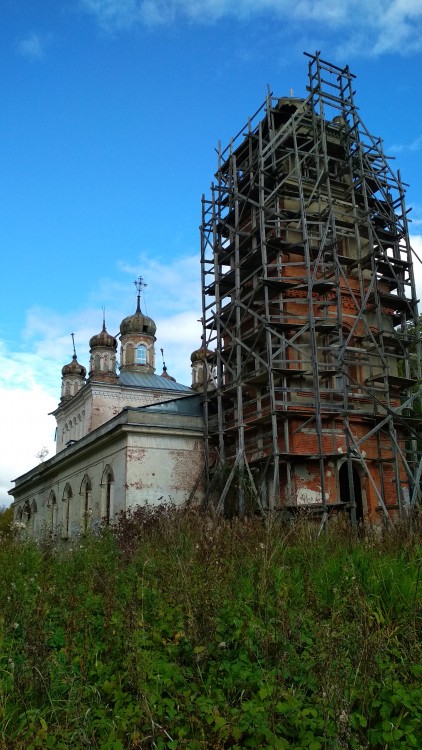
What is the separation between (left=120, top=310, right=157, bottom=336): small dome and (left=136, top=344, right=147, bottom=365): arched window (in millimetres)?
1169

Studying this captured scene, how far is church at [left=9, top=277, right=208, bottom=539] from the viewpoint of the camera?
2061cm

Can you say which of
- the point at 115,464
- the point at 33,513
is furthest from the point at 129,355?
the point at 115,464

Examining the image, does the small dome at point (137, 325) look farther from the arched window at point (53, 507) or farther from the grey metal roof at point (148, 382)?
the arched window at point (53, 507)

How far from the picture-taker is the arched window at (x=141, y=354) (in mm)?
46344

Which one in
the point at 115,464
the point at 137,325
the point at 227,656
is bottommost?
the point at 227,656

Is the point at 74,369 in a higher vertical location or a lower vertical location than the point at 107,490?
higher

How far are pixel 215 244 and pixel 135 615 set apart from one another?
1968 centimetres

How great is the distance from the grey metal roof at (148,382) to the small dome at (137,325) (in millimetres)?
4129

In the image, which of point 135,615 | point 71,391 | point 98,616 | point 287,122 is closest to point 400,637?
point 135,615

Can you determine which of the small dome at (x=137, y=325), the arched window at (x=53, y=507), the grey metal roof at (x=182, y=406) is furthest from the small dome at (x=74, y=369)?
the grey metal roof at (x=182, y=406)

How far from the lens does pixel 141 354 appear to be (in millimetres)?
46750

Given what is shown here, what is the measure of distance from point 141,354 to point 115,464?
83.9ft

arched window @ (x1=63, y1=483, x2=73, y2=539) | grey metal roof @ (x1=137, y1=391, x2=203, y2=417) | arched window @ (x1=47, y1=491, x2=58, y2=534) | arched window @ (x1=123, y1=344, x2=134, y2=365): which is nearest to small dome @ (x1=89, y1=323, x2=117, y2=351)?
arched window @ (x1=123, y1=344, x2=134, y2=365)

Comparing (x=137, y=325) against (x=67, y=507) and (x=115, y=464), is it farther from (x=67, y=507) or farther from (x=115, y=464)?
(x=115, y=464)
